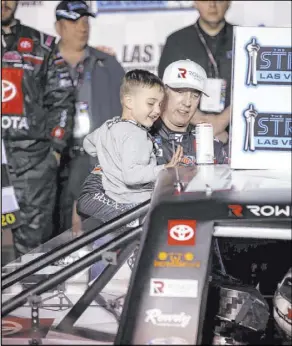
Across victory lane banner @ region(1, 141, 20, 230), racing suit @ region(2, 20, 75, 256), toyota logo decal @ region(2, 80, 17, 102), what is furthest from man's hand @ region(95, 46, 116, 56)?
victory lane banner @ region(1, 141, 20, 230)

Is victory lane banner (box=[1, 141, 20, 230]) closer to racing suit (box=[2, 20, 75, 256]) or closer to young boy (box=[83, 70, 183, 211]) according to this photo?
racing suit (box=[2, 20, 75, 256])

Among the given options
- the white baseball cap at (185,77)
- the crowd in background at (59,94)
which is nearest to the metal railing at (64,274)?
the white baseball cap at (185,77)

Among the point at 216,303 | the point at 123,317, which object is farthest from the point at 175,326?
the point at 216,303

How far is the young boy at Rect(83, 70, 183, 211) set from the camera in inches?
117

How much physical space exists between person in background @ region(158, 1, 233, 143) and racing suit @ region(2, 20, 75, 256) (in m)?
0.69

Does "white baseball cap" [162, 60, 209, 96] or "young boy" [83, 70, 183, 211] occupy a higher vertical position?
"white baseball cap" [162, 60, 209, 96]

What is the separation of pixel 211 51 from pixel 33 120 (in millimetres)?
1172

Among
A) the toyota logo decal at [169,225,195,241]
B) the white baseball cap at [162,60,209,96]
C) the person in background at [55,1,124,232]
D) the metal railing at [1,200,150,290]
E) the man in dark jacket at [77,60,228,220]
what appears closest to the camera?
the toyota logo decal at [169,225,195,241]

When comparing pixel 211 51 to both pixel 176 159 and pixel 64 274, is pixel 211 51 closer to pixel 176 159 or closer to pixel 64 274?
pixel 176 159

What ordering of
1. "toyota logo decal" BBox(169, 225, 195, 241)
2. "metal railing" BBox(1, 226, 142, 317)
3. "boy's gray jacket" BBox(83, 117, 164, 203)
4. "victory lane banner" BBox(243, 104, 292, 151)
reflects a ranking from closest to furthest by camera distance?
1. "toyota logo decal" BBox(169, 225, 195, 241)
2. "metal railing" BBox(1, 226, 142, 317)
3. "victory lane banner" BBox(243, 104, 292, 151)
4. "boy's gray jacket" BBox(83, 117, 164, 203)

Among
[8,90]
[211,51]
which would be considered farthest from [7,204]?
[211,51]

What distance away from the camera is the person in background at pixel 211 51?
4.79 metres

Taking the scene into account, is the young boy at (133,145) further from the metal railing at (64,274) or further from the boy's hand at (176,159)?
the metal railing at (64,274)

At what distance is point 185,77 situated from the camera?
137 inches
